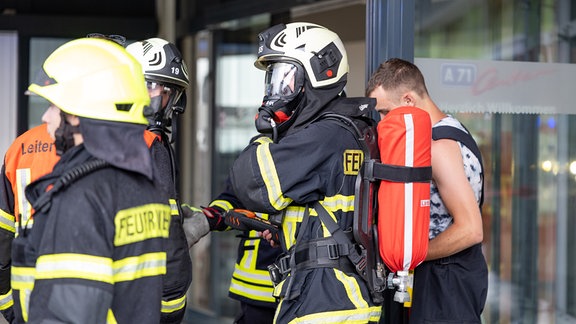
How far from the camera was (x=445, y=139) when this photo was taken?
10.8ft

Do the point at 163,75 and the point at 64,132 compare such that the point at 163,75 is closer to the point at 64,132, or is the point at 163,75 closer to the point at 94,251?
the point at 64,132

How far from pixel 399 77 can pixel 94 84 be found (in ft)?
5.14

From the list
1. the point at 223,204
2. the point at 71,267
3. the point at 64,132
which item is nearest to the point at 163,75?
the point at 223,204

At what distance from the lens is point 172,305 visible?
349 centimetres

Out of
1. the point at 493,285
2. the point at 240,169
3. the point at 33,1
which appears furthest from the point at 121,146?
the point at 33,1

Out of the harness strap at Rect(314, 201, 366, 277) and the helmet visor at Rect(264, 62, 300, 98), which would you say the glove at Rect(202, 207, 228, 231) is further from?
the harness strap at Rect(314, 201, 366, 277)

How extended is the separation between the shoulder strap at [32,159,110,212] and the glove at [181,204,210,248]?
158cm

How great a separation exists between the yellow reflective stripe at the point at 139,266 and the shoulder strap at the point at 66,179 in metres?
0.24

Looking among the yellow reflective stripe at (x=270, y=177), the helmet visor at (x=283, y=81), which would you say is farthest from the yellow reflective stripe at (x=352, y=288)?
the helmet visor at (x=283, y=81)

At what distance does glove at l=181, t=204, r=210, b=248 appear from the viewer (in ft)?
12.4

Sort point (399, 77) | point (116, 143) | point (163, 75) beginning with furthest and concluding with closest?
point (163, 75)
point (399, 77)
point (116, 143)

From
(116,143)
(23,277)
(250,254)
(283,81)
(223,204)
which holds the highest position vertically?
(283,81)

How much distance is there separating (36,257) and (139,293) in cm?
28

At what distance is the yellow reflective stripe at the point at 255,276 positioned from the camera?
415cm
